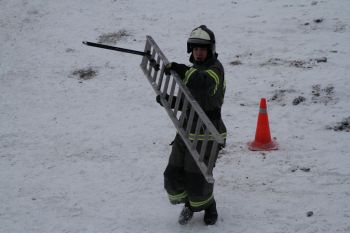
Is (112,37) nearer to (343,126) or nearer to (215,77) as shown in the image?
(343,126)

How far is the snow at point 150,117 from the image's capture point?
559cm

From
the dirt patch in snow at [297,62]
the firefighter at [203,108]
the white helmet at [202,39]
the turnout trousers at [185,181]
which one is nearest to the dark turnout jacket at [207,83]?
the firefighter at [203,108]

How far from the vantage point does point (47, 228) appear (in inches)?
215

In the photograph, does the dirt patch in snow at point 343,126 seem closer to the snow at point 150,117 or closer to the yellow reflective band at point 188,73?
the snow at point 150,117

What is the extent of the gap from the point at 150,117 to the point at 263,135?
2383 mm

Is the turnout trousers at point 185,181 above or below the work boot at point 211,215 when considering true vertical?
above

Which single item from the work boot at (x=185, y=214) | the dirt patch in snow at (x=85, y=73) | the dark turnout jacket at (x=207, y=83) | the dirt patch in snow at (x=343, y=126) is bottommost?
the dirt patch in snow at (x=85, y=73)

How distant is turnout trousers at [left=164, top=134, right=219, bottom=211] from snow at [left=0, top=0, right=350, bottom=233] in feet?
1.20

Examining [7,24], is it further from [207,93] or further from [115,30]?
[207,93]

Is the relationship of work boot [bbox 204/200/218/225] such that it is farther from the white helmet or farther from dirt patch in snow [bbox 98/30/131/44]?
dirt patch in snow [bbox 98/30/131/44]

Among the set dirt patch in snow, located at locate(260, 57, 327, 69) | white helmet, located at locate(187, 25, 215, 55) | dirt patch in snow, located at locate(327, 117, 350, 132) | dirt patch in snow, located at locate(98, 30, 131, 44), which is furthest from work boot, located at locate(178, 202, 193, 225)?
dirt patch in snow, located at locate(98, 30, 131, 44)

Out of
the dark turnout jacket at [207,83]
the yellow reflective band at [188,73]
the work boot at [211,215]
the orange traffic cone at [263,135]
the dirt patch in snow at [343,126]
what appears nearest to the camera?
the dark turnout jacket at [207,83]

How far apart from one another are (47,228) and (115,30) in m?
7.80

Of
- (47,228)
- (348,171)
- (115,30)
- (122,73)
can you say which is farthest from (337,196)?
(115,30)
